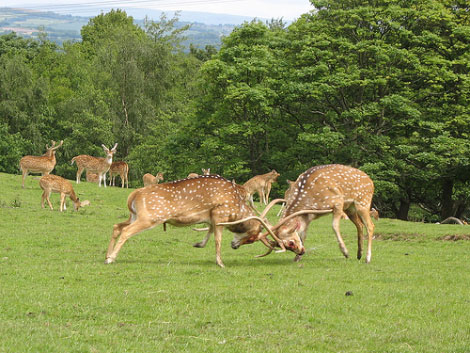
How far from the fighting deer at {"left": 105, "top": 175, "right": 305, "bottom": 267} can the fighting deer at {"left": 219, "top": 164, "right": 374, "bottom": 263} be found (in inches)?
21.1

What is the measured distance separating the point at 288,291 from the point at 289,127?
25587 millimetres

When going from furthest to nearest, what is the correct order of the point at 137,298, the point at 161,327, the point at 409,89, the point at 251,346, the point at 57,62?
the point at 57,62
the point at 409,89
the point at 137,298
the point at 161,327
the point at 251,346

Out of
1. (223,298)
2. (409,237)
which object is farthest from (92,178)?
(223,298)

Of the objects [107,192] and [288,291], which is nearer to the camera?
[288,291]

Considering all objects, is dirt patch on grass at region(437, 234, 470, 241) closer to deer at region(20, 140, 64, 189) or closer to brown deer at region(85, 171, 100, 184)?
deer at region(20, 140, 64, 189)

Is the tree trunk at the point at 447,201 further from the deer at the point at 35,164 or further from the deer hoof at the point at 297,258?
the deer hoof at the point at 297,258

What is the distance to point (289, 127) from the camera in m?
34.5

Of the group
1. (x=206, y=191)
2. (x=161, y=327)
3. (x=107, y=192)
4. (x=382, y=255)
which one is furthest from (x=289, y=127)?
(x=161, y=327)

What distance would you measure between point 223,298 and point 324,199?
4.05 metres

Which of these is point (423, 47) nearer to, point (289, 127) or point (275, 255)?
point (289, 127)

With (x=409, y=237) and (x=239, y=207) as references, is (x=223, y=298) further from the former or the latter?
(x=409, y=237)

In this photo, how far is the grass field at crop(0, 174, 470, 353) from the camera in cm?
687

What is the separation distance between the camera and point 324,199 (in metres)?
12.1

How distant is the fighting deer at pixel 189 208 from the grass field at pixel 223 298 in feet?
2.13
